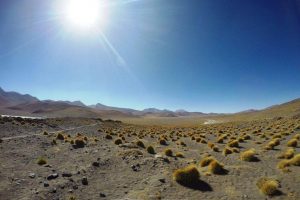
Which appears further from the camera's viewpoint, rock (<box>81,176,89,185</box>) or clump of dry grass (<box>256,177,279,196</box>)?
rock (<box>81,176,89,185</box>)

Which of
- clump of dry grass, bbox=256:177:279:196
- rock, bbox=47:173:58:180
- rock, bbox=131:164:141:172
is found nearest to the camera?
clump of dry grass, bbox=256:177:279:196

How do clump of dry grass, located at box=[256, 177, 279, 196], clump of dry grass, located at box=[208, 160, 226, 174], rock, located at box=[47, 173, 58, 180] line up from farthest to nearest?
clump of dry grass, located at box=[208, 160, 226, 174] → rock, located at box=[47, 173, 58, 180] → clump of dry grass, located at box=[256, 177, 279, 196]

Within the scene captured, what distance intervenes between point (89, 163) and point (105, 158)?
165cm

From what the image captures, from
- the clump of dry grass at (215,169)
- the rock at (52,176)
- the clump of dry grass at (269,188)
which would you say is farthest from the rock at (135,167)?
the clump of dry grass at (269,188)

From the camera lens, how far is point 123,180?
62.8 ft

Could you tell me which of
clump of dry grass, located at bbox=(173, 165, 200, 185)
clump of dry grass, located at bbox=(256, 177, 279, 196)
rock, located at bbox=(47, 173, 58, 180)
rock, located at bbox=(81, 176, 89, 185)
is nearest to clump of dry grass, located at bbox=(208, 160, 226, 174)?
clump of dry grass, located at bbox=(173, 165, 200, 185)

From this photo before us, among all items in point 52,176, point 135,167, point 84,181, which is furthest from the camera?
point 135,167

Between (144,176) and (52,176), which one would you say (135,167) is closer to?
(144,176)

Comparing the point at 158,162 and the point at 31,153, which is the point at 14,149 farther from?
the point at 158,162

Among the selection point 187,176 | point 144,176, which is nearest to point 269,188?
point 187,176

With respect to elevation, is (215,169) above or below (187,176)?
above

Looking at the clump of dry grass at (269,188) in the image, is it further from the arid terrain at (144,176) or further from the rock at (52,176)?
the rock at (52,176)

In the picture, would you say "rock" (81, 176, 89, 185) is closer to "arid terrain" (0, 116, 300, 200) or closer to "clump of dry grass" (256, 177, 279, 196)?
"arid terrain" (0, 116, 300, 200)

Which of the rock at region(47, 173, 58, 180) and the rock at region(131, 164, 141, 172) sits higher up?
the rock at region(131, 164, 141, 172)
